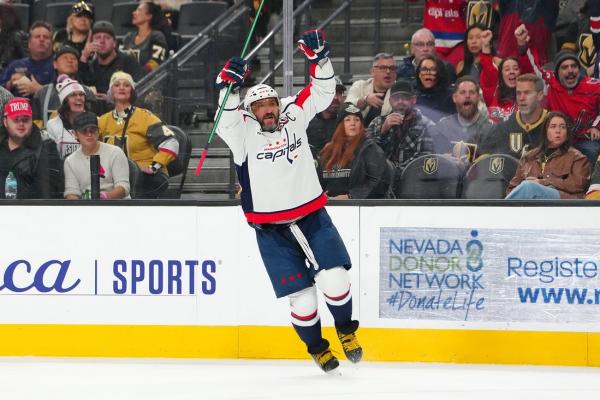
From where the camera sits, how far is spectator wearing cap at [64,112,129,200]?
5.97 m

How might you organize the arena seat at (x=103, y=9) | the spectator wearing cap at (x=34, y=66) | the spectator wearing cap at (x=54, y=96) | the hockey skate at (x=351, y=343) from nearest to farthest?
the hockey skate at (x=351, y=343)
the spectator wearing cap at (x=54, y=96)
the spectator wearing cap at (x=34, y=66)
the arena seat at (x=103, y=9)

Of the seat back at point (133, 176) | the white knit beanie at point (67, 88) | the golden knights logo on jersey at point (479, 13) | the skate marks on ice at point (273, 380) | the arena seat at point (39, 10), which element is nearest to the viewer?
the skate marks on ice at point (273, 380)

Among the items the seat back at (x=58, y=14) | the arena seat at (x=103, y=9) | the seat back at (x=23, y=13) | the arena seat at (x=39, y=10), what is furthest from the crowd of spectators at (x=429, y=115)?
the arena seat at (x=103, y=9)

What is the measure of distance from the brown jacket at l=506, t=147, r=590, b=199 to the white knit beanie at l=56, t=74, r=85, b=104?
97.0 inches

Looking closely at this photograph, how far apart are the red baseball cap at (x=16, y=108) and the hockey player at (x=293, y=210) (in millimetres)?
1326

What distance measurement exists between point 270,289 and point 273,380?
729 millimetres

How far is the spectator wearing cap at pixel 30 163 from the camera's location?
5.98 metres

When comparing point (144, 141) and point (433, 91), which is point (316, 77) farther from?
point (144, 141)

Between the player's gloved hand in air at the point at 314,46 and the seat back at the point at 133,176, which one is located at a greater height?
the player's gloved hand in air at the point at 314,46

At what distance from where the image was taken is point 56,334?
6016 millimetres

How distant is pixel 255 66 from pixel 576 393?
2.92 metres

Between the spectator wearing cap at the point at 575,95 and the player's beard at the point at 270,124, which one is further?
the spectator wearing cap at the point at 575,95

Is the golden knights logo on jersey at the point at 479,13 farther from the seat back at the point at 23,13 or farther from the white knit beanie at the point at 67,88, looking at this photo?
the seat back at the point at 23,13

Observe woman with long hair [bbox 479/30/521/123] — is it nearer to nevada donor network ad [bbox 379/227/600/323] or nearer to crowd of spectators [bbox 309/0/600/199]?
crowd of spectators [bbox 309/0/600/199]
